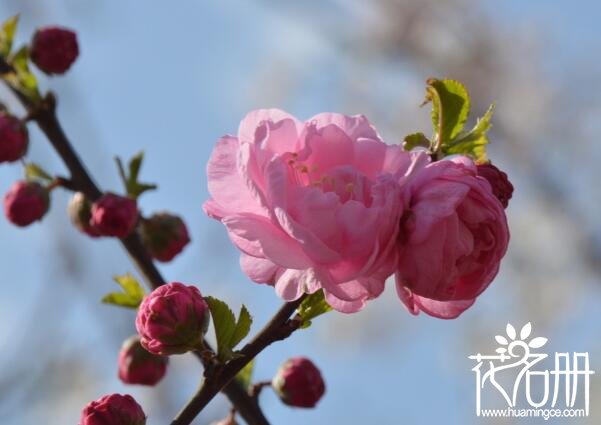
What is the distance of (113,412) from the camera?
1.23m

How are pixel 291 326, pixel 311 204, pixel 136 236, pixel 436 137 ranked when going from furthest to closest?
pixel 136 236
pixel 436 137
pixel 291 326
pixel 311 204

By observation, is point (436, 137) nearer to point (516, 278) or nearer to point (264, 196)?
point (264, 196)

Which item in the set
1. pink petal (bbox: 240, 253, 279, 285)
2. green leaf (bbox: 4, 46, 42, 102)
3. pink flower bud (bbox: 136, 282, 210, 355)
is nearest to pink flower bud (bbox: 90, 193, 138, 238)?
green leaf (bbox: 4, 46, 42, 102)

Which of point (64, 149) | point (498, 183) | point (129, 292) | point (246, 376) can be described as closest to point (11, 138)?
point (64, 149)

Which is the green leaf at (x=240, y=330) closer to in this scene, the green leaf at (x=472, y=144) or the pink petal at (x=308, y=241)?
the pink petal at (x=308, y=241)

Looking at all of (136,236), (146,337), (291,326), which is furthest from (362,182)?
(136,236)

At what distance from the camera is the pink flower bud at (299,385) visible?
1699mm

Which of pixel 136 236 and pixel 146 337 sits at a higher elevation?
A: pixel 136 236

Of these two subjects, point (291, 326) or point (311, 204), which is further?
point (291, 326)

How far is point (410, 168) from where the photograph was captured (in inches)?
45.5

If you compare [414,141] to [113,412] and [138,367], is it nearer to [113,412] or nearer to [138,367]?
[113,412]

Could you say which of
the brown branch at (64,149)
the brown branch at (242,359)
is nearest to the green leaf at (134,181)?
the brown branch at (64,149)

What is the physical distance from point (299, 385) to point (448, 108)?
23.3 inches

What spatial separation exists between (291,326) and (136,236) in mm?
804
